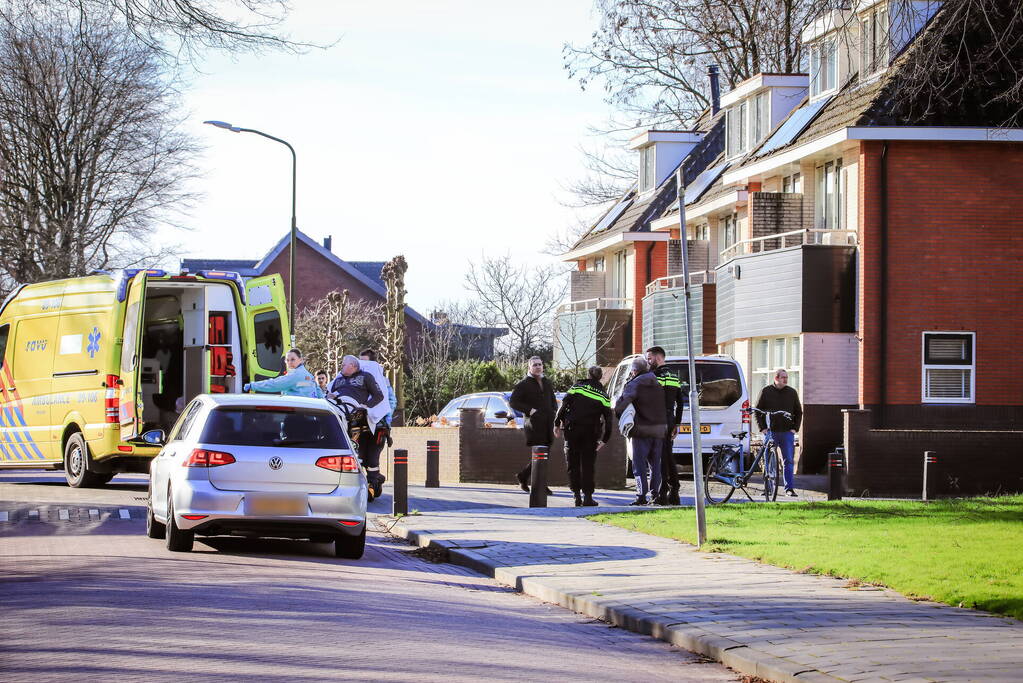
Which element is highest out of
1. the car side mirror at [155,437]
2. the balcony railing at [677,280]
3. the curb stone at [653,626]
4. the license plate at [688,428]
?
the balcony railing at [677,280]

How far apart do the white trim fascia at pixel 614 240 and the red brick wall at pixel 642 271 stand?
451mm

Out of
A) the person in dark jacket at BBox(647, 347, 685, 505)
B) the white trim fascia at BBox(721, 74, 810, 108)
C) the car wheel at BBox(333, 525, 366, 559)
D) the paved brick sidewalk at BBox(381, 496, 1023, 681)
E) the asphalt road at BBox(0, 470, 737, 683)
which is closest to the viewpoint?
the asphalt road at BBox(0, 470, 737, 683)

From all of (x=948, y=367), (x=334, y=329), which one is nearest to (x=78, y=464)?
(x=948, y=367)

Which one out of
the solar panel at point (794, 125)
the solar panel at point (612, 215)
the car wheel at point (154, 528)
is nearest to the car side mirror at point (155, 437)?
the car wheel at point (154, 528)

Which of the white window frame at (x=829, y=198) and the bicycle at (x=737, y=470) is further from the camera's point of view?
the white window frame at (x=829, y=198)

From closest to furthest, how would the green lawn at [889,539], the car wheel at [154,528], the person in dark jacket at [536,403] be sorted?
the green lawn at [889,539]
the car wheel at [154,528]
the person in dark jacket at [536,403]

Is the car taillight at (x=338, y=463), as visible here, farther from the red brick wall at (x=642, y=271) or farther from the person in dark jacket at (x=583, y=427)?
the red brick wall at (x=642, y=271)

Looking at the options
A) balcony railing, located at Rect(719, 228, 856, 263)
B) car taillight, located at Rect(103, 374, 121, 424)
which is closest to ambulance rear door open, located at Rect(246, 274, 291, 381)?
car taillight, located at Rect(103, 374, 121, 424)

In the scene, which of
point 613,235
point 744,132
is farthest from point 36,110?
point 744,132

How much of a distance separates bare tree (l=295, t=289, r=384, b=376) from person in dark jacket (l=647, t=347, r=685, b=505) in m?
23.7

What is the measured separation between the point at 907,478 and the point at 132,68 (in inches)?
1071

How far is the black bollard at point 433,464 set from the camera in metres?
22.9

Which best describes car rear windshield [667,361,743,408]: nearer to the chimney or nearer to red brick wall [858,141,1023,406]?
red brick wall [858,141,1023,406]

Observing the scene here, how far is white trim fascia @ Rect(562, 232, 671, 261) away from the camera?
140ft
